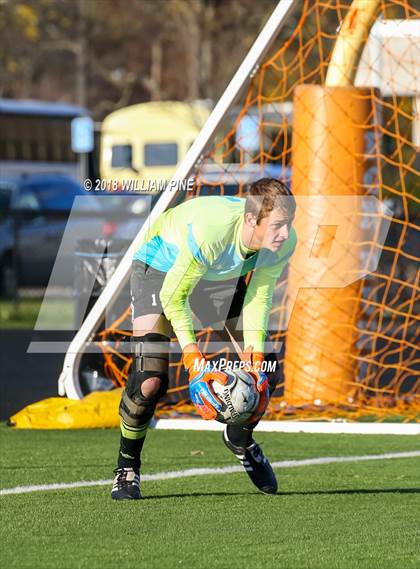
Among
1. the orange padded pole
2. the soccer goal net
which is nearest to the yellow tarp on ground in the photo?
the soccer goal net

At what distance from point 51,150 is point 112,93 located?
22134 mm

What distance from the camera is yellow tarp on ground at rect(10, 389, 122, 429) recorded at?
916 centimetres

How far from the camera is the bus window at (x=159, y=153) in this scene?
115 feet

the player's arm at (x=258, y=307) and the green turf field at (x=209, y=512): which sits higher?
the player's arm at (x=258, y=307)

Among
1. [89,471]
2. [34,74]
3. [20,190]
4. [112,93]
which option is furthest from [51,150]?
[89,471]

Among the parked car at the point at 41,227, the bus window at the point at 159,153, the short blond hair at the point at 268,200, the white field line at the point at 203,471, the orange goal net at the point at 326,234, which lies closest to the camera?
the short blond hair at the point at 268,200

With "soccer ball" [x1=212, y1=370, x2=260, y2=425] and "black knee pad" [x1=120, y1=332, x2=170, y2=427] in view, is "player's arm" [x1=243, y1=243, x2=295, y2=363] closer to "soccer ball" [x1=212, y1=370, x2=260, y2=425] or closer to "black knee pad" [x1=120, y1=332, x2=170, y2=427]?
"soccer ball" [x1=212, y1=370, x2=260, y2=425]

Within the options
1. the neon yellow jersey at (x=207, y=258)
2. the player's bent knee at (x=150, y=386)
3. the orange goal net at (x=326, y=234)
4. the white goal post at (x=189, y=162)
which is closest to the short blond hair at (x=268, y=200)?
the neon yellow jersey at (x=207, y=258)

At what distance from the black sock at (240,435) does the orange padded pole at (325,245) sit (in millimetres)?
3176

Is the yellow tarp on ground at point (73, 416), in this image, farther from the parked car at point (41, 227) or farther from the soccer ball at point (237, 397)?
the parked car at point (41, 227)

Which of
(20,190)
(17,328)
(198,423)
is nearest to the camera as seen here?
(198,423)

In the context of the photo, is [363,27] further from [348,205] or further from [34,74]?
[34,74]

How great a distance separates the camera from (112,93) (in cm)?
6025

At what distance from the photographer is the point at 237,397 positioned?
620cm
